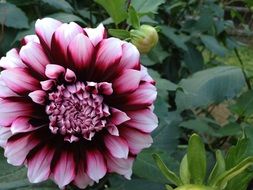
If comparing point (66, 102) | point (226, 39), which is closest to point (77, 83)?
point (66, 102)

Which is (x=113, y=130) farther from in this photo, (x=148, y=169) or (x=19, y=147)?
(x=148, y=169)

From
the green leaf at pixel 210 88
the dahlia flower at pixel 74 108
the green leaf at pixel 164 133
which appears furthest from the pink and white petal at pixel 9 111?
the green leaf at pixel 210 88

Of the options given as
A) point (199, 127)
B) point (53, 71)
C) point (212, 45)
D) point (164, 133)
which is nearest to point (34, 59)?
point (53, 71)

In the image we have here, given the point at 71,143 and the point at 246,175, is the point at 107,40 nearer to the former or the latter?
the point at 71,143

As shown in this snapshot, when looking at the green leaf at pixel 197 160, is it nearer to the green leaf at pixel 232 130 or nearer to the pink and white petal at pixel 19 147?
the pink and white petal at pixel 19 147

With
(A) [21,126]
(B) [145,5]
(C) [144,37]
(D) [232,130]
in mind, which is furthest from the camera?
(D) [232,130]

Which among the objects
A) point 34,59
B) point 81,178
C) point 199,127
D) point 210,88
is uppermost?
point 34,59
